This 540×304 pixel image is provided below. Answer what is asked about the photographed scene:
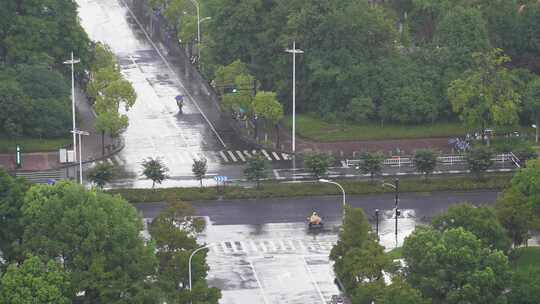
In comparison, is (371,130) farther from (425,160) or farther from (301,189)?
(301,189)

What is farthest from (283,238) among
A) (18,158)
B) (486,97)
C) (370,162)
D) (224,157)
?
(486,97)

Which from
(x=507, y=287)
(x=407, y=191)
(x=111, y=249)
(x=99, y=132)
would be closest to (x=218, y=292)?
(x=111, y=249)

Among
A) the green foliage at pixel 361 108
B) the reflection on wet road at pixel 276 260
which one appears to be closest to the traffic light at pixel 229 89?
the green foliage at pixel 361 108

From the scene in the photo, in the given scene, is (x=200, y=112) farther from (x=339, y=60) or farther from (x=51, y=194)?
(x=51, y=194)

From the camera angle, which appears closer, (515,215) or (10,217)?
(10,217)

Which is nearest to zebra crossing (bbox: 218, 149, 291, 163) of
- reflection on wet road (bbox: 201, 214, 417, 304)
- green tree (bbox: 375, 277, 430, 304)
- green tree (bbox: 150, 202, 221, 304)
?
reflection on wet road (bbox: 201, 214, 417, 304)

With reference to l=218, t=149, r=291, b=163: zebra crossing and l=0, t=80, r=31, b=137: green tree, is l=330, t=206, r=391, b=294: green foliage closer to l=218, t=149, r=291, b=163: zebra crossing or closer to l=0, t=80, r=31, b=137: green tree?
l=218, t=149, r=291, b=163: zebra crossing
